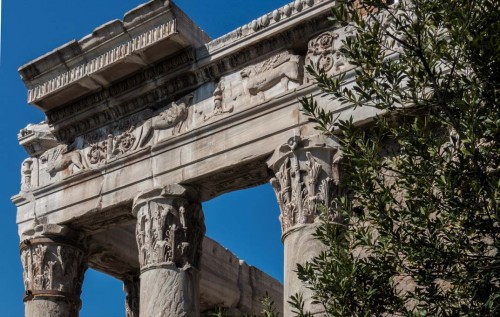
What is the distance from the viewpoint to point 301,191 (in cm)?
1051

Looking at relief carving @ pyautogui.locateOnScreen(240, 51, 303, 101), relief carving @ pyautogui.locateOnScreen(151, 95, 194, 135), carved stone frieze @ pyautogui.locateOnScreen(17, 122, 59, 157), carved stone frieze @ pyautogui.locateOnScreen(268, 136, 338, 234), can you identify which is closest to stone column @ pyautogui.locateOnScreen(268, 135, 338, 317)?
carved stone frieze @ pyautogui.locateOnScreen(268, 136, 338, 234)

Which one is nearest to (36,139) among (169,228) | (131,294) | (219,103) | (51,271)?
(51,271)

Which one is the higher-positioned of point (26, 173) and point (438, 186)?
point (26, 173)

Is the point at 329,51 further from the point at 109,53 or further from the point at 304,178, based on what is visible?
the point at 109,53

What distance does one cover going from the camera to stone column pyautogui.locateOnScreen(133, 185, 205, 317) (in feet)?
37.0

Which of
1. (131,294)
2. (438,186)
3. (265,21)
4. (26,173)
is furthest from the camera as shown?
(131,294)

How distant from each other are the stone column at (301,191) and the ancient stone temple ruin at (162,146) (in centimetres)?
1

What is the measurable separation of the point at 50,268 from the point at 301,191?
4.07 m

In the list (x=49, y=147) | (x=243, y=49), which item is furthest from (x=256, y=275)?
(x=243, y=49)

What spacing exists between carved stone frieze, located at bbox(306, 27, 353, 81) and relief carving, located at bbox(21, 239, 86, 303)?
14.1 ft

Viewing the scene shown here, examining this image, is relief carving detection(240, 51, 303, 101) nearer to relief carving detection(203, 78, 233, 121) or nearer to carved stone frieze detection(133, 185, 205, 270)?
relief carving detection(203, 78, 233, 121)

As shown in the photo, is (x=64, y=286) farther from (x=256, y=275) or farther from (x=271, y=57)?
(x=256, y=275)

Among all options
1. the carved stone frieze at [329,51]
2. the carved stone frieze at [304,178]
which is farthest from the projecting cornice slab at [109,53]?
the carved stone frieze at [304,178]

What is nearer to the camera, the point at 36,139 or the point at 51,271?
the point at 51,271
